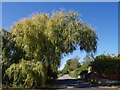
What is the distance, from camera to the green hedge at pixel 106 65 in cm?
1877

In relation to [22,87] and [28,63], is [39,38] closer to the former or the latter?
[28,63]

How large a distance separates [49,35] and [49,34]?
0.08 m

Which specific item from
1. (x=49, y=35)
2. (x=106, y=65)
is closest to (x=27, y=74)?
(x=49, y=35)

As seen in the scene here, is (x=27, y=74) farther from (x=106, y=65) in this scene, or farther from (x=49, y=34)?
(x=106, y=65)

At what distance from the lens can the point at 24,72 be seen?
11.6 m

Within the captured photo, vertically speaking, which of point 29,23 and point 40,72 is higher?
point 29,23

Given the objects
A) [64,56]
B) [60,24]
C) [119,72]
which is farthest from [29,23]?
[119,72]

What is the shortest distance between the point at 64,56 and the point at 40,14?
458 cm

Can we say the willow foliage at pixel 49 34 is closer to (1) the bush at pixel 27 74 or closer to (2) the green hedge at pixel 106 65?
(1) the bush at pixel 27 74

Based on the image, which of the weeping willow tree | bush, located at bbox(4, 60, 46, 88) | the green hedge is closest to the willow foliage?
the weeping willow tree

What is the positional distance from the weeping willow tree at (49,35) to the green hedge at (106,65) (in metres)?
4.44

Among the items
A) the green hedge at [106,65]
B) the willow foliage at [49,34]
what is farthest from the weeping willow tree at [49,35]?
the green hedge at [106,65]

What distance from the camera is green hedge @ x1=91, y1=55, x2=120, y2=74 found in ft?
61.6

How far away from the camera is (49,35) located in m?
13.9
